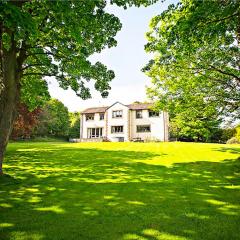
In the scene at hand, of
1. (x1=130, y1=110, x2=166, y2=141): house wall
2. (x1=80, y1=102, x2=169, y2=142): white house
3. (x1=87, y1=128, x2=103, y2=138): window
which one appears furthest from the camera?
(x1=87, y1=128, x2=103, y2=138): window

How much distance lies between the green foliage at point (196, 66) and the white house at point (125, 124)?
3736 cm

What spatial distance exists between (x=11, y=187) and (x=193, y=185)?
27.4 feet

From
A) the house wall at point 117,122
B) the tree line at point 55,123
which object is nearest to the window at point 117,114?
the house wall at point 117,122

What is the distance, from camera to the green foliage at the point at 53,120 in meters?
72.7

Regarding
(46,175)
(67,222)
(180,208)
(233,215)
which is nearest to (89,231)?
(67,222)

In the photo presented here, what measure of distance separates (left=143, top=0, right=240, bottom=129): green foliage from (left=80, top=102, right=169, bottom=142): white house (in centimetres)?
3736

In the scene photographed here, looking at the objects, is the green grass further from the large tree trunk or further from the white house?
the white house

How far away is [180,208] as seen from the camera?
8.76m

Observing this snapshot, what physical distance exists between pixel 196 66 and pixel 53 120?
60.6 meters

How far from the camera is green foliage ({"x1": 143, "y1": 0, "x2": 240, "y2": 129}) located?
491 inches

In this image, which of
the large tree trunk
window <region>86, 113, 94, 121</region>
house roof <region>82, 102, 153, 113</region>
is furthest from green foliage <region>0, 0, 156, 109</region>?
window <region>86, 113, 94, 121</region>

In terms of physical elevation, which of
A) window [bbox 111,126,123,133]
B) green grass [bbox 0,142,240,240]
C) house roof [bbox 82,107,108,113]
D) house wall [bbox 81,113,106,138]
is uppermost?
house roof [bbox 82,107,108,113]

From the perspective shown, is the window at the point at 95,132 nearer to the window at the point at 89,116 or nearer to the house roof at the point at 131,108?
the window at the point at 89,116

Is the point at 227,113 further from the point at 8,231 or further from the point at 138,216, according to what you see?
the point at 8,231
